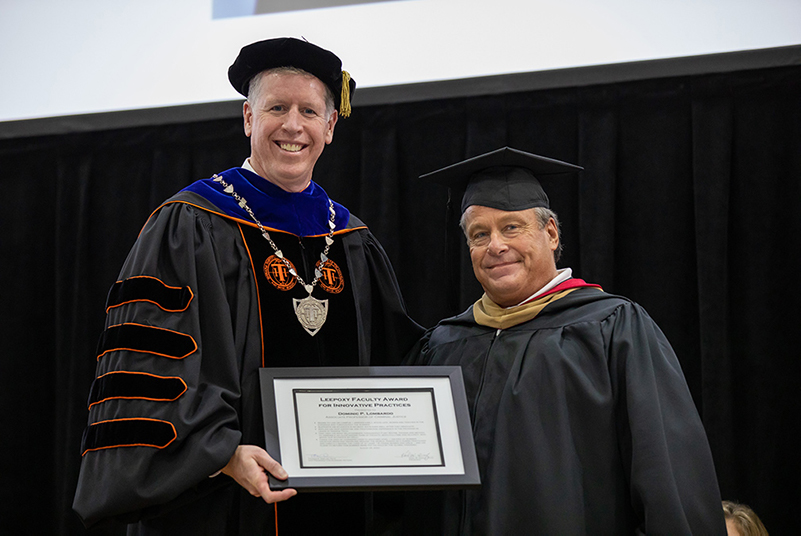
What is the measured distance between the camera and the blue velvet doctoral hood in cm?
235

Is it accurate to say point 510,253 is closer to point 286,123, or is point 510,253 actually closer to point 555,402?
point 555,402

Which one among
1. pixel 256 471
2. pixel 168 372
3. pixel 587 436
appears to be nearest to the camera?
pixel 256 471

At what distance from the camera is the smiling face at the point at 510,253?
2.35 m

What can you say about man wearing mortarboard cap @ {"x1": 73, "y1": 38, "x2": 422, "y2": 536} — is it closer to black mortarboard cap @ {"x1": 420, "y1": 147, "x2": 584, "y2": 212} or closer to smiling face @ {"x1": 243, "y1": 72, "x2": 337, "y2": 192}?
smiling face @ {"x1": 243, "y1": 72, "x2": 337, "y2": 192}

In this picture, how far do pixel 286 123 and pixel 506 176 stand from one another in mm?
767

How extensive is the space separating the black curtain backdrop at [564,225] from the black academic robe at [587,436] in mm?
631

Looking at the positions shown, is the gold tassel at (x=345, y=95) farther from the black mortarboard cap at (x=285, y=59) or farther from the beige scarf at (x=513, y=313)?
the beige scarf at (x=513, y=313)

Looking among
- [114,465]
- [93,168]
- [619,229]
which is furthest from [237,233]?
[93,168]

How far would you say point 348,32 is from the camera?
3.54m

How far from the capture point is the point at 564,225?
3.49 meters

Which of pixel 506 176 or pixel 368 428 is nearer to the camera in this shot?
pixel 368 428

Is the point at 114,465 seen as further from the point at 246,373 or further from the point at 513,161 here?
the point at 513,161
